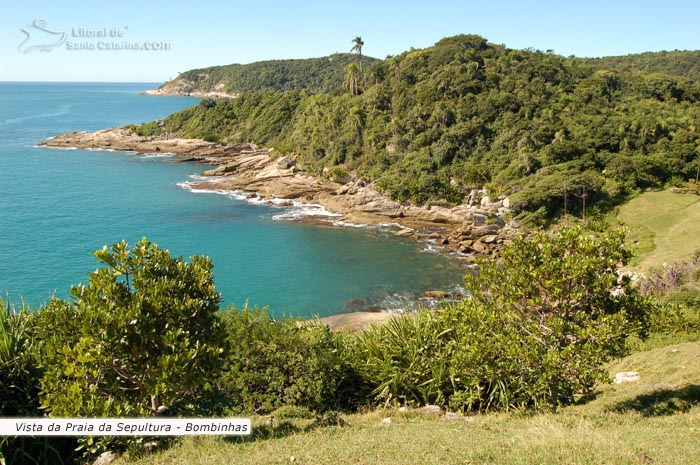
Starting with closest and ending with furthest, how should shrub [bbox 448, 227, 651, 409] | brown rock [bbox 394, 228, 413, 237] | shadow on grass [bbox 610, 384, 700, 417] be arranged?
shrub [bbox 448, 227, 651, 409], shadow on grass [bbox 610, 384, 700, 417], brown rock [bbox 394, 228, 413, 237]

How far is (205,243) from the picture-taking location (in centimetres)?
4444

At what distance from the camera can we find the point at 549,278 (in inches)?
463

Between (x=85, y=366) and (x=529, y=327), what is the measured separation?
383 inches

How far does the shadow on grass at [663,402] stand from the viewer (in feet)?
39.7

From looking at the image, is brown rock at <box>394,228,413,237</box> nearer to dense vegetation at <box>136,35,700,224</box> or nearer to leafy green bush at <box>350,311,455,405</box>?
dense vegetation at <box>136,35,700,224</box>

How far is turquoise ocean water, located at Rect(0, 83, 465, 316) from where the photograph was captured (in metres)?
34.9

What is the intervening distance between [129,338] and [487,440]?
24.2 feet

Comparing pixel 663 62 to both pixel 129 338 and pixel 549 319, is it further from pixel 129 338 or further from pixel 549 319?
pixel 129 338

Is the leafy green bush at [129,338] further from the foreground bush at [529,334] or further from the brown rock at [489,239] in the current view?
the brown rock at [489,239]

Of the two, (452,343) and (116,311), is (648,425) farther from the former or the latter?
(116,311)

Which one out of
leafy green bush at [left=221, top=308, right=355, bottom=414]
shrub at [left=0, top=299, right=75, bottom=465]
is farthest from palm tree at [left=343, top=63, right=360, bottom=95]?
shrub at [left=0, top=299, right=75, bottom=465]

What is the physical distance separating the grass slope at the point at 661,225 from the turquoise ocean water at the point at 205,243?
558 inches

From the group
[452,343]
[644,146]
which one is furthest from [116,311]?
[644,146]

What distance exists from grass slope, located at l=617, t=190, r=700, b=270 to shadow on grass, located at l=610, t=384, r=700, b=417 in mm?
22007
